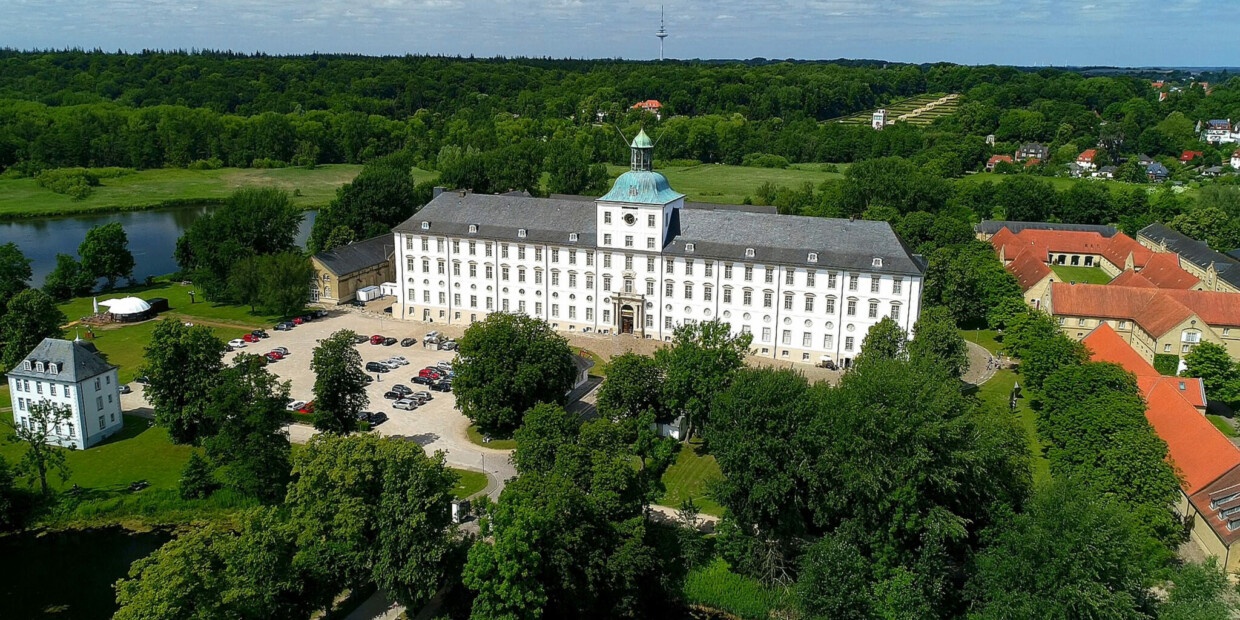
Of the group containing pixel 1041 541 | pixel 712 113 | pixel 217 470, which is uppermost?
pixel 712 113

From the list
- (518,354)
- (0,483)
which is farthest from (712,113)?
(0,483)

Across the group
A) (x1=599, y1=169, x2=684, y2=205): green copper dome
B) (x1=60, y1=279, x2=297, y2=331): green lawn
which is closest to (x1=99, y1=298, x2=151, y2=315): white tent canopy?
(x1=60, y1=279, x2=297, y2=331): green lawn

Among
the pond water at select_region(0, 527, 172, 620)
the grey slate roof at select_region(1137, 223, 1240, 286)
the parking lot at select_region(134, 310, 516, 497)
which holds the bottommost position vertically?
the pond water at select_region(0, 527, 172, 620)

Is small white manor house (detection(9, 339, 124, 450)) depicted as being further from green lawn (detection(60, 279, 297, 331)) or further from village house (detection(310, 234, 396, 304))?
village house (detection(310, 234, 396, 304))

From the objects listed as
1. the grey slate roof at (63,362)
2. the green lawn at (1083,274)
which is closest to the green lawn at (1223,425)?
the green lawn at (1083,274)

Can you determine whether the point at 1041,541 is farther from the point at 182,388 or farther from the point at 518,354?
the point at 182,388

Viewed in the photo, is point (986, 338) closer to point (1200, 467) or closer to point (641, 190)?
point (1200, 467)
